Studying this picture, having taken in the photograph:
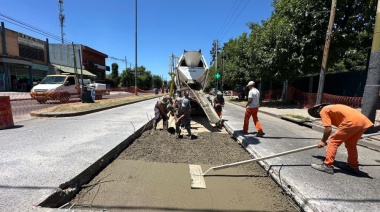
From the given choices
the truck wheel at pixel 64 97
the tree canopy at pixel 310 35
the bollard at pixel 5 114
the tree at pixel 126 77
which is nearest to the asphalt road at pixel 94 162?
the bollard at pixel 5 114

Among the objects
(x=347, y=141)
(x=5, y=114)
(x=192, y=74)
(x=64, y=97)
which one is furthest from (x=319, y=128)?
(x=64, y=97)

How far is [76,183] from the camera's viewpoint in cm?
340

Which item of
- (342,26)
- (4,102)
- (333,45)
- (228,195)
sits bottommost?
(228,195)

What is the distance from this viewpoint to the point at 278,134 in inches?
286

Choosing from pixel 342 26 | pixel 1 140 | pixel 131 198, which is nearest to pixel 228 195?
pixel 131 198

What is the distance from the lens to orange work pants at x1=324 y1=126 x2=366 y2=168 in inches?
144

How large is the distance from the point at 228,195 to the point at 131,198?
4.74ft

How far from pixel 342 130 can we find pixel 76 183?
4315 millimetres

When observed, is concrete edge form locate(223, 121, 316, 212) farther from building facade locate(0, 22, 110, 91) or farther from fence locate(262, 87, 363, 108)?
building facade locate(0, 22, 110, 91)

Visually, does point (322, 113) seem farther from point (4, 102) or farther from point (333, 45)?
point (333, 45)

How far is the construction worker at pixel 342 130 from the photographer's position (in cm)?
365

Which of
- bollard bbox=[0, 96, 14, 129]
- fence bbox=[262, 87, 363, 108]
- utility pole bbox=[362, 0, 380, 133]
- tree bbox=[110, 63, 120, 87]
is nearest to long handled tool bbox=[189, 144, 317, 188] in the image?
utility pole bbox=[362, 0, 380, 133]

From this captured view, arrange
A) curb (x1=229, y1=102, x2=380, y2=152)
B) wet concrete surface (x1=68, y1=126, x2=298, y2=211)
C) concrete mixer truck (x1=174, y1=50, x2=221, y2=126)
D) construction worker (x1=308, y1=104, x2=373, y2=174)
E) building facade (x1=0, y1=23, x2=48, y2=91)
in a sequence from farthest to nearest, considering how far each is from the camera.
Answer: building facade (x1=0, y1=23, x2=48, y2=91)
concrete mixer truck (x1=174, y1=50, x2=221, y2=126)
curb (x1=229, y1=102, x2=380, y2=152)
construction worker (x1=308, y1=104, x2=373, y2=174)
wet concrete surface (x1=68, y1=126, x2=298, y2=211)

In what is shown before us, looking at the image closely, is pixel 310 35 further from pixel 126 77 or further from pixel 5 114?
pixel 126 77
